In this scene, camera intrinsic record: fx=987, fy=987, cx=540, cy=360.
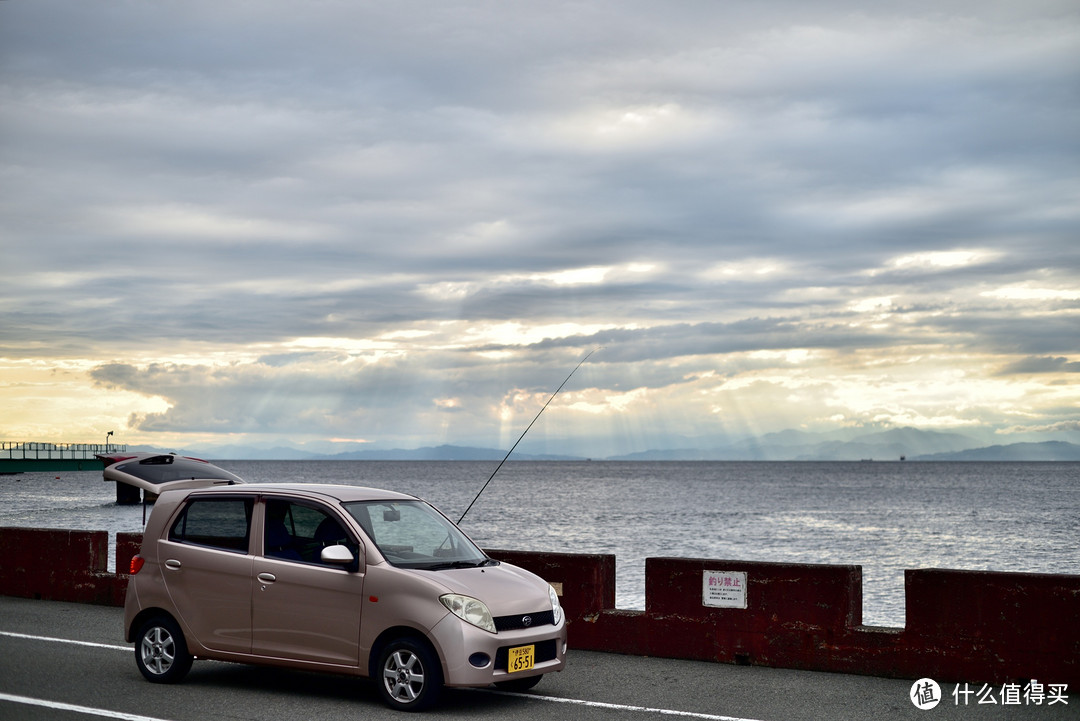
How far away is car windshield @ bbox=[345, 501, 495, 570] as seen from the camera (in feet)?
26.1

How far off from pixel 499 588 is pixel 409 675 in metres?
0.95

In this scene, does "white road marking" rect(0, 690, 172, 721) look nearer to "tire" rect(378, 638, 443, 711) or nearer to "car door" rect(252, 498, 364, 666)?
"car door" rect(252, 498, 364, 666)

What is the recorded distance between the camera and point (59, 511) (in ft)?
227

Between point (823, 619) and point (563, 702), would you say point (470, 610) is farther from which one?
point (823, 619)

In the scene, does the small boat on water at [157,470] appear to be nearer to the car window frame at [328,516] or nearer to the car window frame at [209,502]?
the car window frame at [209,502]

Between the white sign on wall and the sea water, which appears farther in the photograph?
the sea water

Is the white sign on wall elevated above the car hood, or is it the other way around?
the car hood

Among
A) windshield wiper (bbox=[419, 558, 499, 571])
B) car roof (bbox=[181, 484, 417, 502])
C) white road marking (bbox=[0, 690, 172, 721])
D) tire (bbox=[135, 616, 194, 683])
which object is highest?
car roof (bbox=[181, 484, 417, 502])

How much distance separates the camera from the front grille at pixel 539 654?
24.7 ft

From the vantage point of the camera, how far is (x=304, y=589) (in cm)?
796

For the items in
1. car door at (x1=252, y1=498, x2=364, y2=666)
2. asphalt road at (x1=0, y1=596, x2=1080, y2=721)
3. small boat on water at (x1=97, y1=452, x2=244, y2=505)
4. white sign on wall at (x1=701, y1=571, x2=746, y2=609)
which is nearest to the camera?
asphalt road at (x1=0, y1=596, x2=1080, y2=721)

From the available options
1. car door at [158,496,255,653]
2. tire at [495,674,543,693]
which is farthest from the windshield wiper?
car door at [158,496,255,653]

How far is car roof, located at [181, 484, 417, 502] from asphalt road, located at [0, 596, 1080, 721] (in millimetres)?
1633

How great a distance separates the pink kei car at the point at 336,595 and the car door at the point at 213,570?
0.04 feet
